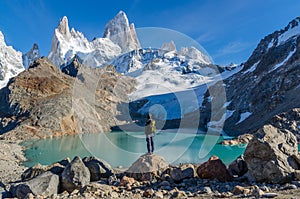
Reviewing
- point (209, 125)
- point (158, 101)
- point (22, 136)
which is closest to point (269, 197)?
point (22, 136)

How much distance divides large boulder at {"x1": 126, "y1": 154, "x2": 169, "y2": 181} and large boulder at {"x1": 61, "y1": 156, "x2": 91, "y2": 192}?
2.19m

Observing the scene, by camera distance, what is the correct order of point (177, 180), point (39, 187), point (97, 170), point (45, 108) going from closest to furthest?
1. point (39, 187)
2. point (177, 180)
3. point (97, 170)
4. point (45, 108)

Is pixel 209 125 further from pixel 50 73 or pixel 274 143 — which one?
pixel 274 143

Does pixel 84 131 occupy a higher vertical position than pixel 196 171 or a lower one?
higher

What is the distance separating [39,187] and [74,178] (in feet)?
4.84

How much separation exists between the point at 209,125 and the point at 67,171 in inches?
2678

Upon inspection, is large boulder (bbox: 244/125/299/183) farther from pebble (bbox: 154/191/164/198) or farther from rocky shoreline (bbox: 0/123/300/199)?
pebble (bbox: 154/191/164/198)

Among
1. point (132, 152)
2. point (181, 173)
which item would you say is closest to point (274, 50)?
point (132, 152)

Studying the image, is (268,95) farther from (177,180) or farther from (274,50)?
(177,180)

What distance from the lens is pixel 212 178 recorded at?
1152cm

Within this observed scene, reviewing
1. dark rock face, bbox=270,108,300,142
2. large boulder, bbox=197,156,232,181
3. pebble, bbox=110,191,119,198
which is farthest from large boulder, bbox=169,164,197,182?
dark rock face, bbox=270,108,300,142

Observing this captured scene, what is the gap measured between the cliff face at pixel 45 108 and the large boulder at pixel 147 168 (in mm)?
48515

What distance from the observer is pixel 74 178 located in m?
11.5

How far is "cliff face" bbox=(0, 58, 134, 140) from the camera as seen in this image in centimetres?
6064
